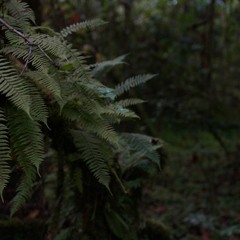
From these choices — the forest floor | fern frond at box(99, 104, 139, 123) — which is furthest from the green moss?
the forest floor

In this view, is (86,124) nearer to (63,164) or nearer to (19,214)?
(63,164)

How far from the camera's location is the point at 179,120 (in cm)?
652

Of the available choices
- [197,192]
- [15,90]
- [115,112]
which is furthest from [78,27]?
[197,192]

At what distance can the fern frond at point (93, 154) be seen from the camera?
2.38 meters

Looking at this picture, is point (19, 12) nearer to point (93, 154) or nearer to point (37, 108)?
point (37, 108)

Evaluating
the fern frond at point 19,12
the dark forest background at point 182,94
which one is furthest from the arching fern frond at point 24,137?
the dark forest background at point 182,94

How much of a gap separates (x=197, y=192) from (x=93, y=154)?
14.9ft

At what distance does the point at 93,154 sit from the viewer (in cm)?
245

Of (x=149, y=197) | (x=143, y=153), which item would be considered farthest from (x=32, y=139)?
(x=149, y=197)

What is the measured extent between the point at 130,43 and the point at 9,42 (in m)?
7.32

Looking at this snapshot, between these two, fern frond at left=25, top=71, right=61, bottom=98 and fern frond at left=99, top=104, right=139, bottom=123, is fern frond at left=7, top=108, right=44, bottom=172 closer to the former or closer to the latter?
fern frond at left=25, top=71, right=61, bottom=98

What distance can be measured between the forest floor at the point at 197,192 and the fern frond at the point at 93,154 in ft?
9.15

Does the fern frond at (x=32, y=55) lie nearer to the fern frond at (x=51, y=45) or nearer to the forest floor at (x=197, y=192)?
the fern frond at (x=51, y=45)

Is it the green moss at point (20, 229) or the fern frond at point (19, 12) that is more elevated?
the fern frond at point (19, 12)
